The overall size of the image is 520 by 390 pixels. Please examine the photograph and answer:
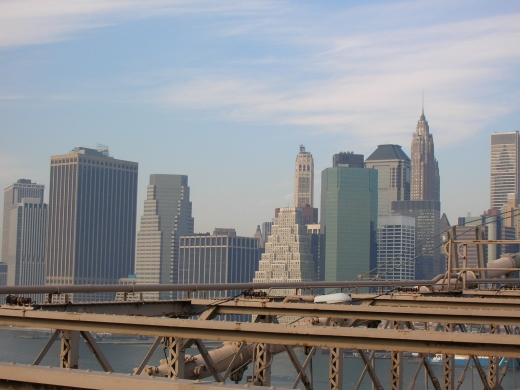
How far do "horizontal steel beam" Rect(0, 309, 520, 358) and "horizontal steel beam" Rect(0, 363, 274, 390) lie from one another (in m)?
2.70

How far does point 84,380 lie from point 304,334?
355cm

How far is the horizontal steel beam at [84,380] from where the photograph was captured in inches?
346

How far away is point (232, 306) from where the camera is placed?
1845 centimetres

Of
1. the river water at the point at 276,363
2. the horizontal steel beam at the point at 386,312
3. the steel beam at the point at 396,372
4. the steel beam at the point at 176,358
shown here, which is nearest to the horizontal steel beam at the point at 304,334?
the steel beam at the point at 176,358

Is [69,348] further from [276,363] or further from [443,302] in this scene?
[276,363]

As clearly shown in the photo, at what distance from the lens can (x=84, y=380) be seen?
362 inches

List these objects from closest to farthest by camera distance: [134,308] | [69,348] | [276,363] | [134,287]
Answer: [69,348]
[134,308]
[134,287]
[276,363]

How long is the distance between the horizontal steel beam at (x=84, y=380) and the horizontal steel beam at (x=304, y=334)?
106 inches

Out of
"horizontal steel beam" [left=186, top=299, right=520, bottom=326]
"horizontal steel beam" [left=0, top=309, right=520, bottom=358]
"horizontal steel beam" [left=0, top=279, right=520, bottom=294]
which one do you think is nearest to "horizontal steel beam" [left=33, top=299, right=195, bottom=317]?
"horizontal steel beam" [left=0, top=279, right=520, bottom=294]

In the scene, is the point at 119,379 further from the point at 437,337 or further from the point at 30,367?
the point at 437,337

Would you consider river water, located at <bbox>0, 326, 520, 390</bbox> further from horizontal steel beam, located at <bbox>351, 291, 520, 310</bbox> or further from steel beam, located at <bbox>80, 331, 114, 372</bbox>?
steel beam, located at <bbox>80, 331, 114, 372</bbox>

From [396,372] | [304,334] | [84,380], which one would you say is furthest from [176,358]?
[396,372]

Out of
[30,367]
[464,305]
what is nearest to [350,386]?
[464,305]

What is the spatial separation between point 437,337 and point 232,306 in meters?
Answer: 7.80
